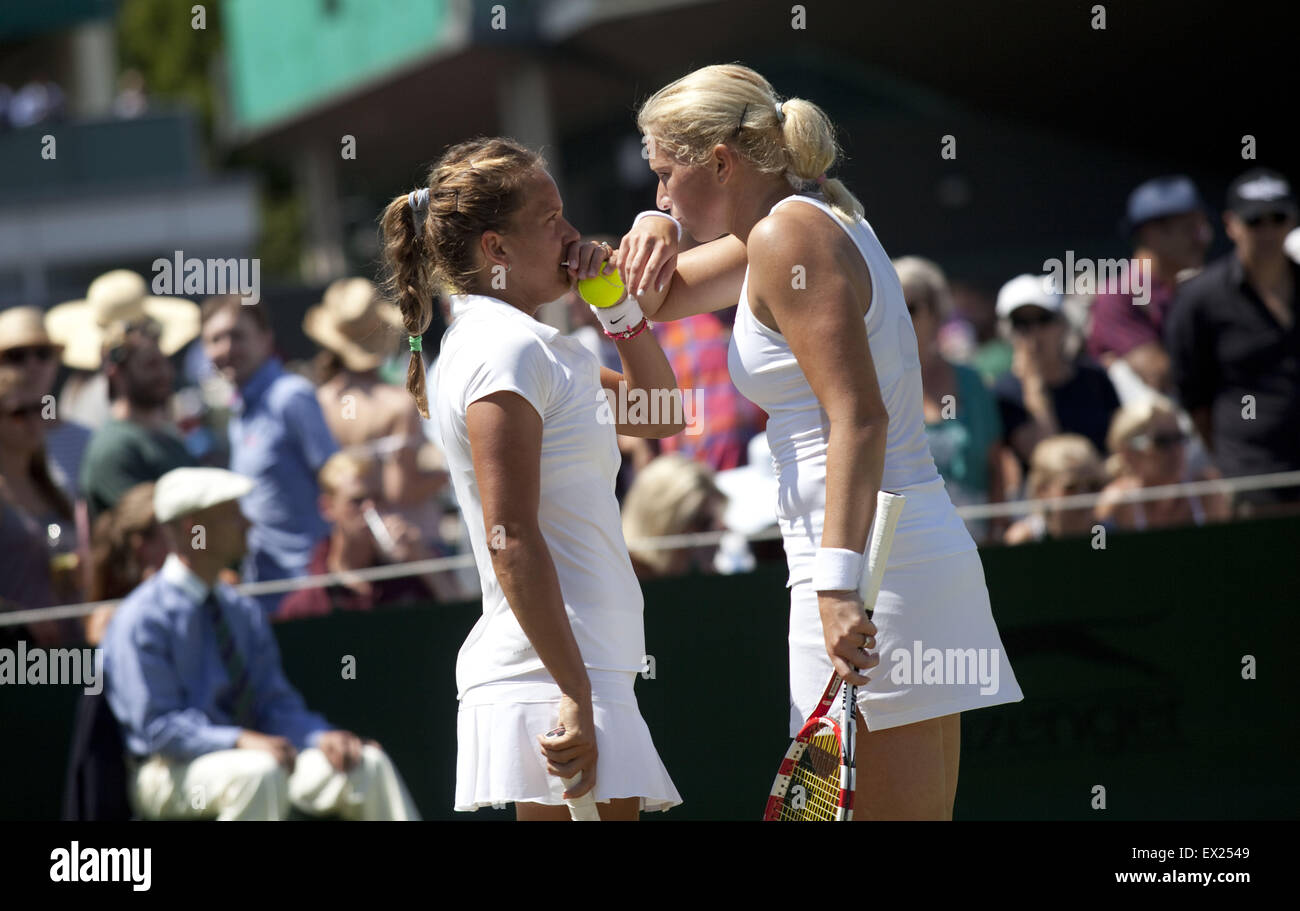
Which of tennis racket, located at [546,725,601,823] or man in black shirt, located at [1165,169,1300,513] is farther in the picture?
man in black shirt, located at [1165,169,1300,513]

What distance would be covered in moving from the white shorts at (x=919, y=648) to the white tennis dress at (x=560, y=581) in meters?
0.31

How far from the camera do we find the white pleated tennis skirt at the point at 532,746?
9.35 feet

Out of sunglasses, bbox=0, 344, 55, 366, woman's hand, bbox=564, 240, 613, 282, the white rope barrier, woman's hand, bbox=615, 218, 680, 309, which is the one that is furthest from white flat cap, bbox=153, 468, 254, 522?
woman's hand, bbox=564, 240, 613, 282

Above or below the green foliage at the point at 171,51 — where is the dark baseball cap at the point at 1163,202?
below

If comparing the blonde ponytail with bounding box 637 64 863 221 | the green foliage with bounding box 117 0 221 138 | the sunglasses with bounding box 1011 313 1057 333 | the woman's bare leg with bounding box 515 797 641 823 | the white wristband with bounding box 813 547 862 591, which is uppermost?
the green foliage with bounding box 117 0 221 138

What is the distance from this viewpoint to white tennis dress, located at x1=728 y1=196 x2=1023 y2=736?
9.67 feet

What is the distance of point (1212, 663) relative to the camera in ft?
17.9

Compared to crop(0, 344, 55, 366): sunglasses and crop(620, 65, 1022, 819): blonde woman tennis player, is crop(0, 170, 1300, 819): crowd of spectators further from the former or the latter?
crop(620, 65, 1022, 819): blonde woman tennis player

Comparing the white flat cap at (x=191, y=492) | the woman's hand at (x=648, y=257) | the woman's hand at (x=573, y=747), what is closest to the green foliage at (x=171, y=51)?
the white flat cap at (x=191, y=492)

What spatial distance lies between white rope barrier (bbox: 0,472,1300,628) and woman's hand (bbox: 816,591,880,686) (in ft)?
8.25

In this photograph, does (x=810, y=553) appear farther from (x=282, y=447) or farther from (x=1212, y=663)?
(x=282, y=447)

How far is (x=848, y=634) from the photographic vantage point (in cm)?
285

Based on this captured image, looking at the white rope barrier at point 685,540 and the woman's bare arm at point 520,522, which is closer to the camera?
the woman's bare arm at point 520,522

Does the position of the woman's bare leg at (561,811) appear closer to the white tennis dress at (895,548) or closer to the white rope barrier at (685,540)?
the white tennis dress at (895,548)
